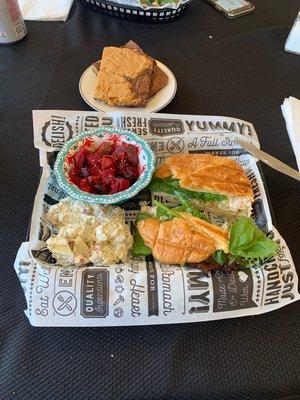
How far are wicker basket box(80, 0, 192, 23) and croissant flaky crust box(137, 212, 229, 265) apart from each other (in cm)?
64

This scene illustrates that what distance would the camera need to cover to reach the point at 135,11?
100cm

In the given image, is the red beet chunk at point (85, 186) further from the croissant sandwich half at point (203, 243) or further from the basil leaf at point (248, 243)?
the basil leaf at point (248, 243)

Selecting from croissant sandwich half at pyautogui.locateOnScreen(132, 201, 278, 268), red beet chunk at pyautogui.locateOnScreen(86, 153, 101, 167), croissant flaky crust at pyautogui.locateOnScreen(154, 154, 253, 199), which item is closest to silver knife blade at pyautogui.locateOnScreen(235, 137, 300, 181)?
croissant flaky crust at pyautogui.locateOnScreen(154, 154, 253, 199)

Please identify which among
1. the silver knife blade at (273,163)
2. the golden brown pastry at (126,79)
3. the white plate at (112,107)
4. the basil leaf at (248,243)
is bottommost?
the basil leaf at (248,243)

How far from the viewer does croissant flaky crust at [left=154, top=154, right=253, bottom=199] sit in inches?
25.8

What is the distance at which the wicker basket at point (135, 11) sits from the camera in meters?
0.99

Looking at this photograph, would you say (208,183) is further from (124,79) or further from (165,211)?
(124,79)

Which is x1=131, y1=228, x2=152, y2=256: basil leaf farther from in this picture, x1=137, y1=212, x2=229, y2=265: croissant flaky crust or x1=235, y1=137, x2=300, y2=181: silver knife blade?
x1=235, y1=137, x2=300, y2=181: silver knife blade

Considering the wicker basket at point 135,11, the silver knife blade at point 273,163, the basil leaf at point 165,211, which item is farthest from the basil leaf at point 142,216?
the wicker basket at point 135,11

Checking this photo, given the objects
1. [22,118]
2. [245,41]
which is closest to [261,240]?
[22,118]

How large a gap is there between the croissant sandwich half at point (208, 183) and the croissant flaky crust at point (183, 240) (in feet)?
0.24

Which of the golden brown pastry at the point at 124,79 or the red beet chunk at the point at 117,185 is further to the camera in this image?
the golden brown pastry at the point at 124,79

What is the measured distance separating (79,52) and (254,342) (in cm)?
77

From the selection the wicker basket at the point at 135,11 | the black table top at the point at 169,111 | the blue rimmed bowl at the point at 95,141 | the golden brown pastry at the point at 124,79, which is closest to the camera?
the black table top at the point at 169,111
